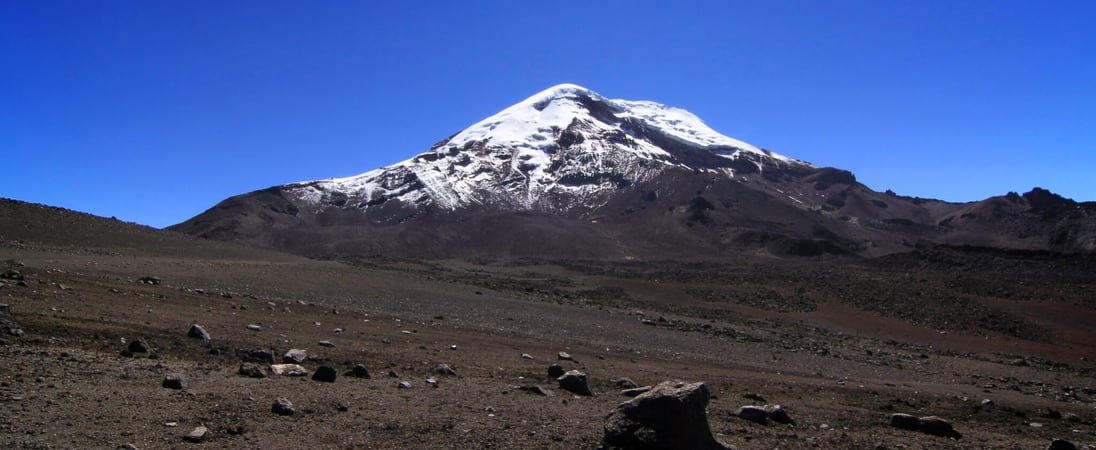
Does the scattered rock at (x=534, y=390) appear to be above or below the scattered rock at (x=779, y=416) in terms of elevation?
above

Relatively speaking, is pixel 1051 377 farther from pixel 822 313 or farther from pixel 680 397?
pixel 680 397

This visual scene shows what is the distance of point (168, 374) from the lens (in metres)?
8.36

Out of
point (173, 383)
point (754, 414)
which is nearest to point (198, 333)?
point (173, 383)

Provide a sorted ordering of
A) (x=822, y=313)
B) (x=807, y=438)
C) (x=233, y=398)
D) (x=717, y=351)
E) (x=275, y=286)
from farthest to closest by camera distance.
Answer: (x=822, y=313), (x=275, y=286), (x=717, y=351), (x=807, y=438), (x=233, y=398)

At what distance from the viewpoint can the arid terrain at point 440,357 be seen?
743cm

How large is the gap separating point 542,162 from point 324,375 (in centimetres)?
13984

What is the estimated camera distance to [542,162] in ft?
487

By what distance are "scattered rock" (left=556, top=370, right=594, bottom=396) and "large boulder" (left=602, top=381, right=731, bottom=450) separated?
3.24m

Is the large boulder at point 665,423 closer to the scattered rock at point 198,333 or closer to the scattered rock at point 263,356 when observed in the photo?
the scattered rock at point 263,356

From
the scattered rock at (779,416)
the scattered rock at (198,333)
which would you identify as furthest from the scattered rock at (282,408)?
the scattered rock at (779,416)

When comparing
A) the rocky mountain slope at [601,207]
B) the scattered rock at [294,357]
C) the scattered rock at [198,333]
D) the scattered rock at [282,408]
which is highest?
the rocky mountain slope at [601,207]

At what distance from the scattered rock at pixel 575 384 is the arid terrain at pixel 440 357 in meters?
0.28

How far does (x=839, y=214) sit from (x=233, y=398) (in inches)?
5572

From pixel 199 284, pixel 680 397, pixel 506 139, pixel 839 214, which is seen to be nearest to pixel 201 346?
pixel 680 397
